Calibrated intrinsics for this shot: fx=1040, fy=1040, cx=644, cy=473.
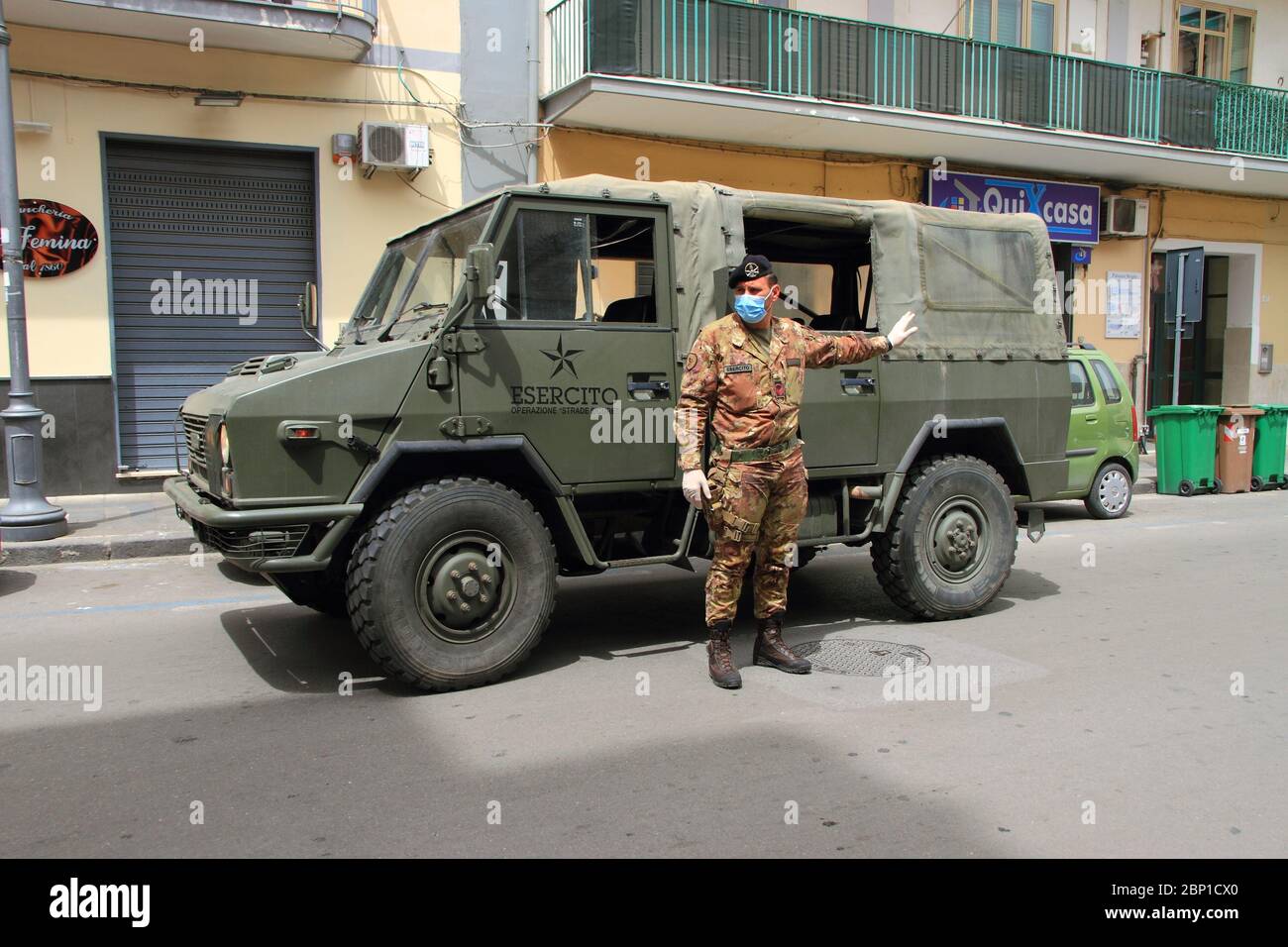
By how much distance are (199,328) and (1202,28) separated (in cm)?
1807

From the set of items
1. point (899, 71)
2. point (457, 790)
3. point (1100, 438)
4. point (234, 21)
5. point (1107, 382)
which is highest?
point (899, 71)

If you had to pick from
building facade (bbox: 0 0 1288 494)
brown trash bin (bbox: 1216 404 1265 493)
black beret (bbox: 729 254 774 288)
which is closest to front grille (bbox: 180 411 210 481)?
black beret (bbox: 729 254 774 288)

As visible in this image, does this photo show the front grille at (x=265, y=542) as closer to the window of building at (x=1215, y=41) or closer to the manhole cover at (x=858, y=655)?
the manhole cover at (x=858, y=655)

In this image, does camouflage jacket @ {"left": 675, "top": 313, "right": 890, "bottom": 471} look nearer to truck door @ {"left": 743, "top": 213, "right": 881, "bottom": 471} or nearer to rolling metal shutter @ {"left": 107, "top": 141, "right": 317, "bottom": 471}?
truck door @ {"left": 743, "top": 213, "right": 881, "bottom": 471}

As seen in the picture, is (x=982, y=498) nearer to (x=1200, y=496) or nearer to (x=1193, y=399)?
(x=1200, y=496)

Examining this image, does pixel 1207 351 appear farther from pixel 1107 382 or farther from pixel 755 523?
pixel 755 523

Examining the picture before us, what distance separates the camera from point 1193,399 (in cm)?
2161

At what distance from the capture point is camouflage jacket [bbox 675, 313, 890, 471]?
16.3 ft

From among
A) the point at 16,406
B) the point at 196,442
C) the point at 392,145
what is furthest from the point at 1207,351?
the point at 196,442

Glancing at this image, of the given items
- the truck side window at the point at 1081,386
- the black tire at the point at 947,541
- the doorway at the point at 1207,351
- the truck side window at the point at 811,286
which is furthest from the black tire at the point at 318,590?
the doorway at the point at 1207,351

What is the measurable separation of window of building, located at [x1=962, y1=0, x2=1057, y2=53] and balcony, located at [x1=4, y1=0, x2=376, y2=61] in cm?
1009

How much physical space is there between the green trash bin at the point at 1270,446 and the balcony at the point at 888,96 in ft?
17.1

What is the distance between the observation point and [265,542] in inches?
179

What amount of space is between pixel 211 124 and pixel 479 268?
879 centimetres
